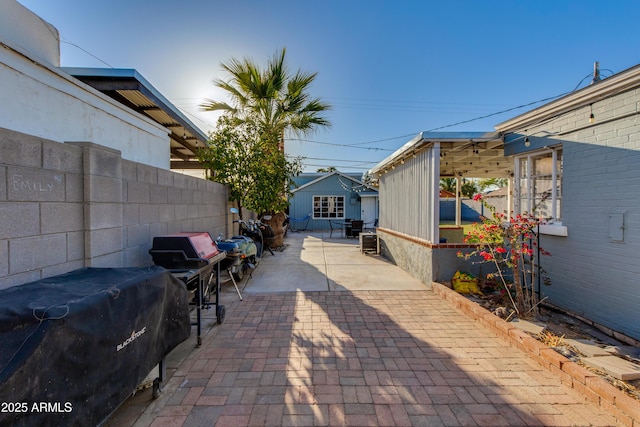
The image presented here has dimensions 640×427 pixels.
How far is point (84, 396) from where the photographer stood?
142 centimetres

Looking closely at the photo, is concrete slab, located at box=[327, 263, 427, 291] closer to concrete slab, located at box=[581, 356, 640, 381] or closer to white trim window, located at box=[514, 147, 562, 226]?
white trim window, located at box=[514, 147, 562, 226]

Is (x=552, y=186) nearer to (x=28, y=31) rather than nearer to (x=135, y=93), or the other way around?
(x=135, y=93)

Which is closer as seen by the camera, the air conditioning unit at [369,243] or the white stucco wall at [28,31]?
Answer: the white stucco wall at [28,31]

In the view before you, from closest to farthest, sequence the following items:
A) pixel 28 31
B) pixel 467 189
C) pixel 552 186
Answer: pixel 28 31, pixel 552 186, pixel 467 189

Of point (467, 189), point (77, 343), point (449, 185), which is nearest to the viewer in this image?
point (77, 343)

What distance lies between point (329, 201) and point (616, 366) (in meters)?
15.1

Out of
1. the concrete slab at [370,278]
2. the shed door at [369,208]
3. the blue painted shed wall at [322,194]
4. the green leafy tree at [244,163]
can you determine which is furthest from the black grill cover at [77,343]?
the shed door at [369,208]

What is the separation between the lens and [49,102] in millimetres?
3430

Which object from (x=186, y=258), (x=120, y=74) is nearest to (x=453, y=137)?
(x=186, y=258)

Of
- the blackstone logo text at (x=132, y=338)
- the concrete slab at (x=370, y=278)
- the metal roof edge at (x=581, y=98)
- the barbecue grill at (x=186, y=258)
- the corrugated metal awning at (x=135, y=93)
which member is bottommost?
the concrete slab at (x=370, y=278)

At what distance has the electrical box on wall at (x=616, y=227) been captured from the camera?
3.41m

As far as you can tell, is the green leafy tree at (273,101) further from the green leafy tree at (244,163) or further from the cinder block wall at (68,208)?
the cinder block wall at (68,208)

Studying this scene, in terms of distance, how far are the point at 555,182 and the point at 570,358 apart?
2.88m

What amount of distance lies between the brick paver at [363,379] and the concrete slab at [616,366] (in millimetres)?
437
